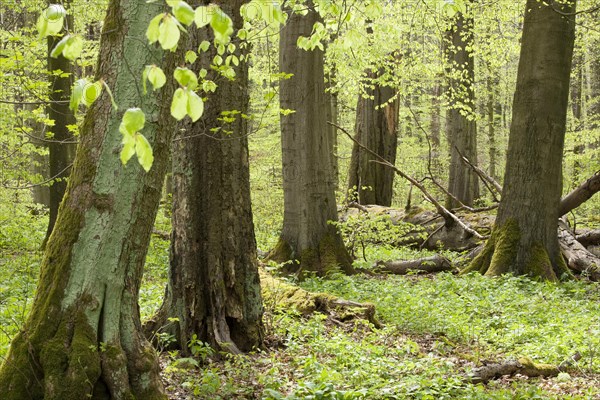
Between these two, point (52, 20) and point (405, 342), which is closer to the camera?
point (52, 20)

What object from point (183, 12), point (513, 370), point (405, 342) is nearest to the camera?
point (183, 12)

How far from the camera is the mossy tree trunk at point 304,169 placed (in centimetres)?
1015

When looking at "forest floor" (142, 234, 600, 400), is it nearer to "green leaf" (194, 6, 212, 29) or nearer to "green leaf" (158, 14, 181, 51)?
"green leaf" (194, 6, 212, 29)

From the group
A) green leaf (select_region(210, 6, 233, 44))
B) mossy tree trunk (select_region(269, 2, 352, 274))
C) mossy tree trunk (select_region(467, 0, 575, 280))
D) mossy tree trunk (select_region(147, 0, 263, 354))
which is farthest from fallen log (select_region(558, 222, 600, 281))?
green leaf (select_region(210, 6, 233, 44))

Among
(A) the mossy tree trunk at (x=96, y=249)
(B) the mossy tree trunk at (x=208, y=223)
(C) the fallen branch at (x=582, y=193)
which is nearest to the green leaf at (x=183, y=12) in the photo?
(A) the mossy tree trunk at (x=96, y=249)

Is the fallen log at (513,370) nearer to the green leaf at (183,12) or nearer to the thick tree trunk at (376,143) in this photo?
the green leaf at (183,12)

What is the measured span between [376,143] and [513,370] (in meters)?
11.8

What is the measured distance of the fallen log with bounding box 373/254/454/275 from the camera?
1131 cm

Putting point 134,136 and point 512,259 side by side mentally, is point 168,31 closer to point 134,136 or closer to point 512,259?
point 134,136

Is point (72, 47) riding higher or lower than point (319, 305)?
higher

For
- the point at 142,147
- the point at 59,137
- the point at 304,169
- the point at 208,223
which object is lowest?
the point at 208,223

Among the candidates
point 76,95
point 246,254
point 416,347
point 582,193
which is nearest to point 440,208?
point 582,193

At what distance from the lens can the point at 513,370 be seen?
5.52 m

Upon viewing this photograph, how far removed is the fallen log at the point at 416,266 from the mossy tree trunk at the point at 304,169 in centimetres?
135
